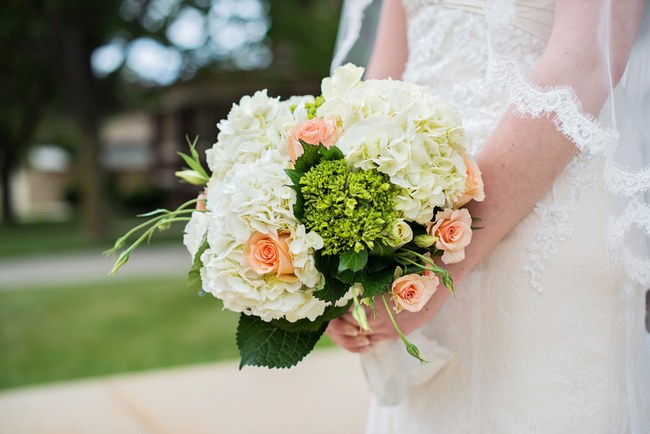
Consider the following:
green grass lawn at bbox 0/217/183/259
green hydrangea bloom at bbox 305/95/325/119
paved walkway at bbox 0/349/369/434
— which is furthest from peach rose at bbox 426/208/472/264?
green grass lawn at bbox 0/217/183/259

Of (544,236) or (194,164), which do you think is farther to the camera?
(194,164)

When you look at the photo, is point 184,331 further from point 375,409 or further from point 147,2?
point 147,2

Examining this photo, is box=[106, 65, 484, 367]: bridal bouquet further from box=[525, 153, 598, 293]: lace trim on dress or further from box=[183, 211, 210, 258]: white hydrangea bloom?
box=[525, 153, 598, 293]: lace trim on dress

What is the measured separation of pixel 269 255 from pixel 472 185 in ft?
1.29

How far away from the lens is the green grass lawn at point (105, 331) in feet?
17.0

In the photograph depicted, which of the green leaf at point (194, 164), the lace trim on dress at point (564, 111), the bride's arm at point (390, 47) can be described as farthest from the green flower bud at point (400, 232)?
the bride's arm at point (390, 47)

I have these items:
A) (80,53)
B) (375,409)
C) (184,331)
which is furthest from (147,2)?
(375,409)

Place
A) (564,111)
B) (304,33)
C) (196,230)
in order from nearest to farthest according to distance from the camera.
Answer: (564,111) → (196,230) → (304,33)

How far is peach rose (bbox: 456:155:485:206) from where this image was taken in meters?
1.26

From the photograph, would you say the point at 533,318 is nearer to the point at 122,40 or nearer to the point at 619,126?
the point at 619,126

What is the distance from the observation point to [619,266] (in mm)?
1367

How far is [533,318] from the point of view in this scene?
1.42 metres

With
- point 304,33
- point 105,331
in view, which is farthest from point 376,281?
point 304,33

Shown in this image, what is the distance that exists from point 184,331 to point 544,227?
5.11 metres
